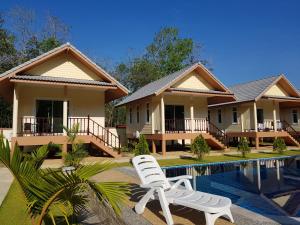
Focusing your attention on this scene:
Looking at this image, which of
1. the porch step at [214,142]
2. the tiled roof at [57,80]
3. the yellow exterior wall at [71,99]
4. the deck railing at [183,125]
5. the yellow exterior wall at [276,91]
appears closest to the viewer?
the tiled roof at [57,80]

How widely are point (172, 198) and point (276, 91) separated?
22.2m

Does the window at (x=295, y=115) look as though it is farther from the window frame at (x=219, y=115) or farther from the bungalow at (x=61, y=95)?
the bungalow at (x=61, y=95)

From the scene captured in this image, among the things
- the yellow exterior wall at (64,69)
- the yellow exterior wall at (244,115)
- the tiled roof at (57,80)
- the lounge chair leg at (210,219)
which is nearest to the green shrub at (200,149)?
the tiled roof at (57,80)

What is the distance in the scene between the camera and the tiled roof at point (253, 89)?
23.0 meters

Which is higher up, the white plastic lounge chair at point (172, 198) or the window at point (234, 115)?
the window at point (234, 115)

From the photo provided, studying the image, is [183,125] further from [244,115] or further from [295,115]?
[295,115]

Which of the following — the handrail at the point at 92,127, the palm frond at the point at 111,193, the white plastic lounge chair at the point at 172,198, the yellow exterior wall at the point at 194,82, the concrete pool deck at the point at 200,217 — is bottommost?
the concrete pool deck at the point at 200,217

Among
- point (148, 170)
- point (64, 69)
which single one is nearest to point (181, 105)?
point (64, 69)

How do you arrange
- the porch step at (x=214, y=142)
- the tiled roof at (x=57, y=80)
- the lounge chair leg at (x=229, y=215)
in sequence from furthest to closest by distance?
the porch step at (x=214, y=142), the tiled roof at (x=57, y=80), the lounge chair leg at (x=229, y=215)

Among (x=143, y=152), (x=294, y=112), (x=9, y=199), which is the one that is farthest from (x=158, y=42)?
(x=9, y=199)

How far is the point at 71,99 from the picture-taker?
59.9ft

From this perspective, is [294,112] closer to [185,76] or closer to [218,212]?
[185,76]

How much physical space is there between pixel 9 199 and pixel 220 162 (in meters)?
10.6

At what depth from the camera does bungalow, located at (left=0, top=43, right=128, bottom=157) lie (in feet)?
52.2
